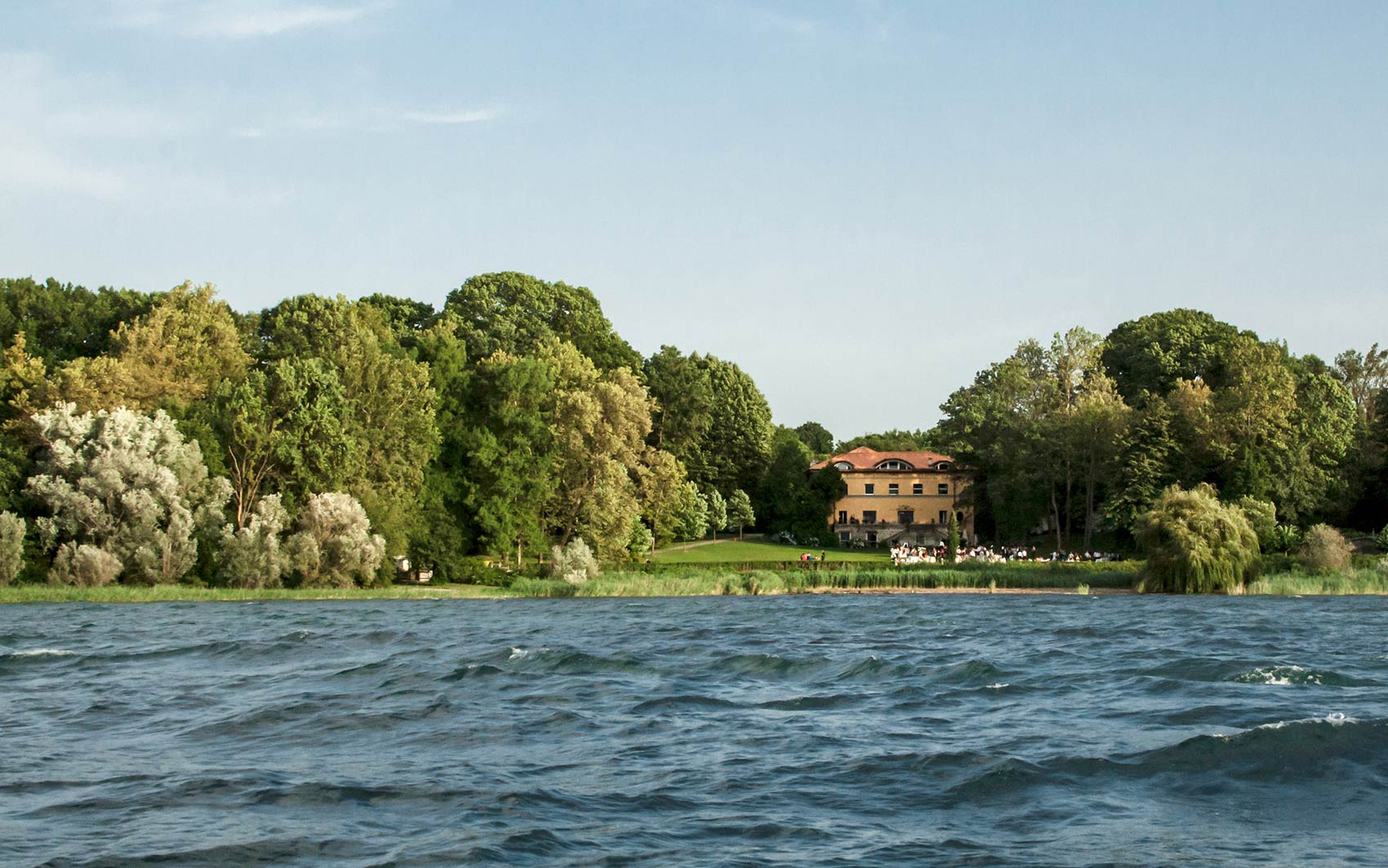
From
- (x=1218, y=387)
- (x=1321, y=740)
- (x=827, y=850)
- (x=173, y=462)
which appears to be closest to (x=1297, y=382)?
(x=1218, y=387)

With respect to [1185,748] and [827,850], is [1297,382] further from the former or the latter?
[827,850]

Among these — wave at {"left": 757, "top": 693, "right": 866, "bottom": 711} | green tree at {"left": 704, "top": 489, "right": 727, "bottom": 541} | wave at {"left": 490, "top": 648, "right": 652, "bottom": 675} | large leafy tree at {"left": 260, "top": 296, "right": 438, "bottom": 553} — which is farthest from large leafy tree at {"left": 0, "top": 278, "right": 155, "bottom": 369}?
wave at {"left": 757, "top": 693, "right": 866, "bottom": 711}

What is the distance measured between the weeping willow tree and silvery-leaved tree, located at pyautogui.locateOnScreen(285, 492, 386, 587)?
97.8ft

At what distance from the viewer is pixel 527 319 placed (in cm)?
7844

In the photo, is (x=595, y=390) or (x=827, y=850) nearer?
(x=827, y=850)

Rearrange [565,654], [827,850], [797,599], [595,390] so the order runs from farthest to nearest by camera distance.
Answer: [595,390], [797,599], [565,654], [827,850]

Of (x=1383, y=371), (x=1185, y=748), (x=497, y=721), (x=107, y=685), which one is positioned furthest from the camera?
(x=1383, y=371)

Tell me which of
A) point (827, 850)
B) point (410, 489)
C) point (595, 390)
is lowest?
point (827, 850)

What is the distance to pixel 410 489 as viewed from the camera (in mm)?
55406

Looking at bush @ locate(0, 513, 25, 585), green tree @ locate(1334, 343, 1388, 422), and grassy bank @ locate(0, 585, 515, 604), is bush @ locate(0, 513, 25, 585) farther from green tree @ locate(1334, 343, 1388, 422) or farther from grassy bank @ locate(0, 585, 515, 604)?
green tree @ locate(1334, 343, 1388, 422)

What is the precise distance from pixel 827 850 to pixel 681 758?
3649 mm

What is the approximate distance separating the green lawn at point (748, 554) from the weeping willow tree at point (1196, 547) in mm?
21173

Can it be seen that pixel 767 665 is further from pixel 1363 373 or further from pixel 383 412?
pixel 1363 373

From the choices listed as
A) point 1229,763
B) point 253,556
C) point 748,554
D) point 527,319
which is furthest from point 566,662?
point 527,319
